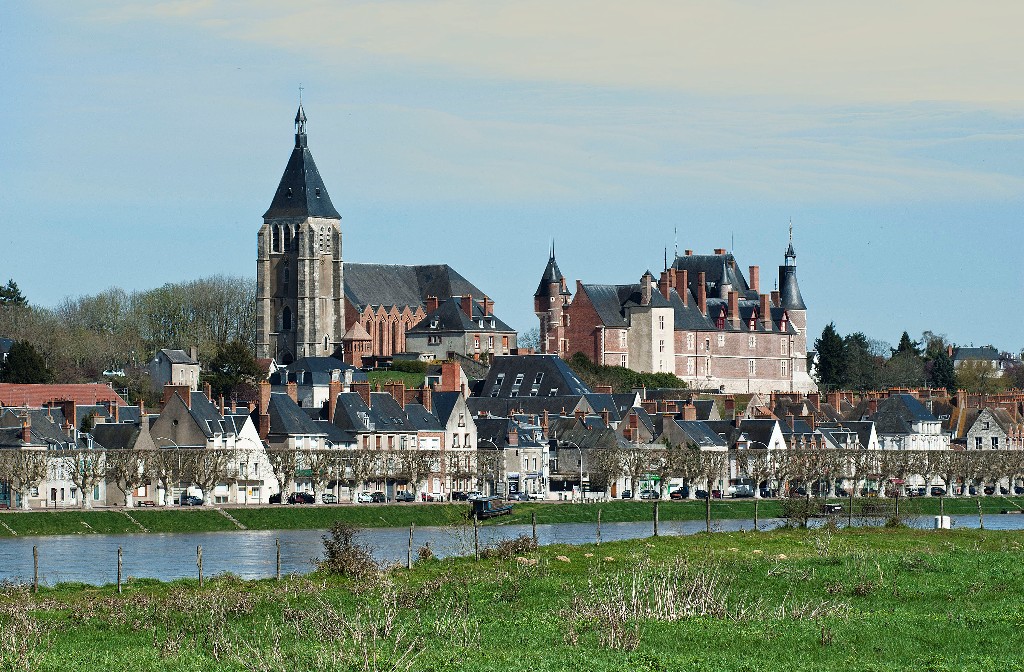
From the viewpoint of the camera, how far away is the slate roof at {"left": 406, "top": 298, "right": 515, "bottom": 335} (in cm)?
12688

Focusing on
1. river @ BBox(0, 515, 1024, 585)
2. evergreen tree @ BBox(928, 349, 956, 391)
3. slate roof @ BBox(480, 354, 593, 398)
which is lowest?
river @ BBox(0, 515, 1024, 585)

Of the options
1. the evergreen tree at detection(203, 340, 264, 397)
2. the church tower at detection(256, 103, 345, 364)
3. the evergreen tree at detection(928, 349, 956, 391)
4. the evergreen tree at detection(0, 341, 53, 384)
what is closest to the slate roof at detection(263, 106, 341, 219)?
the church tower at detection(256, 103, 345, 364)

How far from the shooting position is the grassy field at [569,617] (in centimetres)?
2270

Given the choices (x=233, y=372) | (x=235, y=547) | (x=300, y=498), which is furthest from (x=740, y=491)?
(x=235, y=547)

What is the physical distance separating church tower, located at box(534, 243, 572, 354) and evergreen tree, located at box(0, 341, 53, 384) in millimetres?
38007

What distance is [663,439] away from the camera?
88.9 m

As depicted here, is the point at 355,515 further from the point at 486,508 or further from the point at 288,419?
the point at 288,419

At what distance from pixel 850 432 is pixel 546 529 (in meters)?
40.7

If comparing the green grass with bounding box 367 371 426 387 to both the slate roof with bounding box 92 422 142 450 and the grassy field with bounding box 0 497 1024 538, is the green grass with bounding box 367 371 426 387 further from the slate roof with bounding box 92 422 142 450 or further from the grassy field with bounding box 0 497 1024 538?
the slate roof with bounding box 92 422 142 450

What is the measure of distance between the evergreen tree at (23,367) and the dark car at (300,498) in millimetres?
27132

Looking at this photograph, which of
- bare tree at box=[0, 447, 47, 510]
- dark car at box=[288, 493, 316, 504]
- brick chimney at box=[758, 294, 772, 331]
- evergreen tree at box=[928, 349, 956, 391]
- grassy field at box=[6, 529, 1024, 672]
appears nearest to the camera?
grassy field at box=[6, 529, 1024, 672]

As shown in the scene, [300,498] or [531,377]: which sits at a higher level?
[531,377]

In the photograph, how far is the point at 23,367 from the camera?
3762 inches

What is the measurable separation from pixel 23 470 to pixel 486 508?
16.3 m
